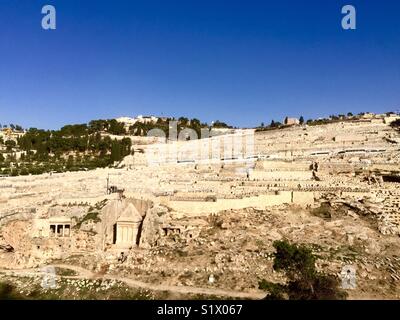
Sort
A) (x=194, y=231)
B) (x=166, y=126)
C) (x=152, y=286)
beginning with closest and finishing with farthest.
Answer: (x=152, y=286) → (x=194, y=231) → (x=166, y=126)

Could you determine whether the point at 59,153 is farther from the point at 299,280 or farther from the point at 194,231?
the point at 299,280

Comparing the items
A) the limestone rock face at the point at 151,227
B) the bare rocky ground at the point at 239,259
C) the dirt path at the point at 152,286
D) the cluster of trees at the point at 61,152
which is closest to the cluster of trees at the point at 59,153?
the cluster of trees at the point at 61,152

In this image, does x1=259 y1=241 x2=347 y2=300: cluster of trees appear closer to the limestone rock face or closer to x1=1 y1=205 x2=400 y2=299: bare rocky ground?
x1=1 y1=205 x2=400 y2=299: bare rocky ground

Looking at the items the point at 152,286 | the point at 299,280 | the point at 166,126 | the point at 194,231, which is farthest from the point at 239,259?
the point at 166,126

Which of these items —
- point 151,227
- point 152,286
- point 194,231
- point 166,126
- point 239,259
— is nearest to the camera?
point 152,286

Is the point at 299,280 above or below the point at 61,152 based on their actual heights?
below

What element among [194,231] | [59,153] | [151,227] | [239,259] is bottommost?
[239,259]

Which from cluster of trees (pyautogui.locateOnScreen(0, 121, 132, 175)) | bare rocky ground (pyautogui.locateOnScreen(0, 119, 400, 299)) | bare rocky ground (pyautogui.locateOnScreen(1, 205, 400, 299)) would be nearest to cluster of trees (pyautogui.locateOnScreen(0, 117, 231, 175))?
cluster of trees (pyautogui.locateOnScreen(0, 121, 132, 175))

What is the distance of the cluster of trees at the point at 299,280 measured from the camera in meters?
19.7

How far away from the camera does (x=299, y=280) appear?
808 inches

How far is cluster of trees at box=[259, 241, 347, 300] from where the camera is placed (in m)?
19.7

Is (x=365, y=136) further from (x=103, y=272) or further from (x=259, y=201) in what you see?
(x=103, y=272)

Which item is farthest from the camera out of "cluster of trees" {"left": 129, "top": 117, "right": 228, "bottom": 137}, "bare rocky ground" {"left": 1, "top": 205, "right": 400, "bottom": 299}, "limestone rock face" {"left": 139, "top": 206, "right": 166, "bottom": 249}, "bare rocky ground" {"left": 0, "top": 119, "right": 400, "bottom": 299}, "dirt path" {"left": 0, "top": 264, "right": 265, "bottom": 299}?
"cluster of trees" {"left": 129, "top": 117, "right": 228, "bottom": 137}

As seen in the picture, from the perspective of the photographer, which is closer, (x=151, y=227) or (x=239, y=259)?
(x=239, y=259)
